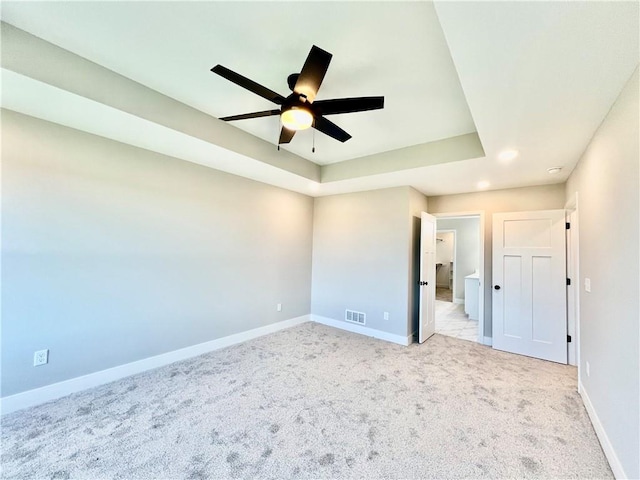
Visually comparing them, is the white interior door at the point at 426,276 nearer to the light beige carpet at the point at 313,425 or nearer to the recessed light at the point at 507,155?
the light beige carpet at the point at 313,425

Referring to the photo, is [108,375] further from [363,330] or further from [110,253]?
[363,330]

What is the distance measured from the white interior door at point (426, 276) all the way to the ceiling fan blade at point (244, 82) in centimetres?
313

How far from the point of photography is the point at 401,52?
179cm

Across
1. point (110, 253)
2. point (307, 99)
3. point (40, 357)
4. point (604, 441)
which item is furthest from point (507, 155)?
point (40, 357)

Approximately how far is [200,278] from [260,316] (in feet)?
3.91

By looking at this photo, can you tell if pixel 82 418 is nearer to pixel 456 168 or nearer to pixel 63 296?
pixel 63 296

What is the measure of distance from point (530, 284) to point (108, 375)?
207 inches

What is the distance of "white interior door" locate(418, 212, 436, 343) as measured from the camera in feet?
13.5

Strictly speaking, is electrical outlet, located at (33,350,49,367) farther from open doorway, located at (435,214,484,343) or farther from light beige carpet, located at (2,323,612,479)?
open doorway, located at (435,214,484,343)

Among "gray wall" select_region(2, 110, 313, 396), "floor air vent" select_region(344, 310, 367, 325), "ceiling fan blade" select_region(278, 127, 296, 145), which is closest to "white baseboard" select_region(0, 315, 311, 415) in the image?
"gray wall" select_region(2, 110, 313, 396)

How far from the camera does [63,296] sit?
7.99 feet

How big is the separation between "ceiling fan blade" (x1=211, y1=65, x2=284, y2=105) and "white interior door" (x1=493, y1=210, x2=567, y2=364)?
3709 mm

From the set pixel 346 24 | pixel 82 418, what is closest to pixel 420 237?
pixel 346 24

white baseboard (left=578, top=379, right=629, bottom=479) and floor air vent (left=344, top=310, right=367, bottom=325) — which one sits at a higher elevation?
floor air vent (left=344, top=310, right=367, bottom=325)
